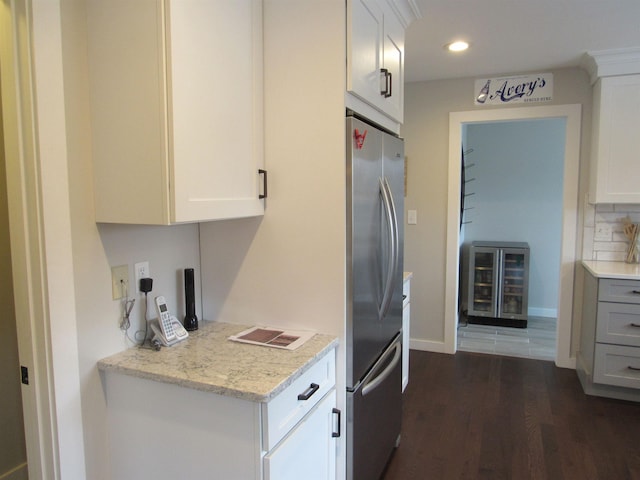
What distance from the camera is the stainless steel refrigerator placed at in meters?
1.72

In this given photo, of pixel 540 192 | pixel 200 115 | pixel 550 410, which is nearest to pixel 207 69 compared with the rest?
pixel 200 115

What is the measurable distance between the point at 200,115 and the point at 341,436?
1.32m

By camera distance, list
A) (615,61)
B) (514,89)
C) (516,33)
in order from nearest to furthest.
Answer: (516,33), (615,61), (514,89)

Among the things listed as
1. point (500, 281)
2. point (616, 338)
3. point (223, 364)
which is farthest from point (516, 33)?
point (500, 281)

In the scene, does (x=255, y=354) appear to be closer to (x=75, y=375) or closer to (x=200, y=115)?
(x=75, y=375)

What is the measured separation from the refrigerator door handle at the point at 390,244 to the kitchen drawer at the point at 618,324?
1.76 m

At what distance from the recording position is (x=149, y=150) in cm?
132

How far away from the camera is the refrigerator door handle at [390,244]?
1979 mm

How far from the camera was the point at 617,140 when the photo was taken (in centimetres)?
312

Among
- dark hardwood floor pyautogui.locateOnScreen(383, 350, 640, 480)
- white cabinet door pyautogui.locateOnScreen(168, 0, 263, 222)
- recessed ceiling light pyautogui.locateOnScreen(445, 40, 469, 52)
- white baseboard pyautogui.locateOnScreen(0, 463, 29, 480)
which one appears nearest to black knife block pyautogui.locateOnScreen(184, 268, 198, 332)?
white cabinet door pyautogui.locateOnScreen(168, 0, 263, 222)

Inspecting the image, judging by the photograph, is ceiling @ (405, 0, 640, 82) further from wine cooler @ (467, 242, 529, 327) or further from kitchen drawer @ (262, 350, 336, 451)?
wine cooler @ (467, 242, 529, 327)

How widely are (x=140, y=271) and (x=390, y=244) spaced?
110 cm

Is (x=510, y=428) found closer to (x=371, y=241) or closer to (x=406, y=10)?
(x=371, y=241)

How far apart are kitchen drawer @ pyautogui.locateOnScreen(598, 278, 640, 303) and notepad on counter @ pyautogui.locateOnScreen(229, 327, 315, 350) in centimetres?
226
